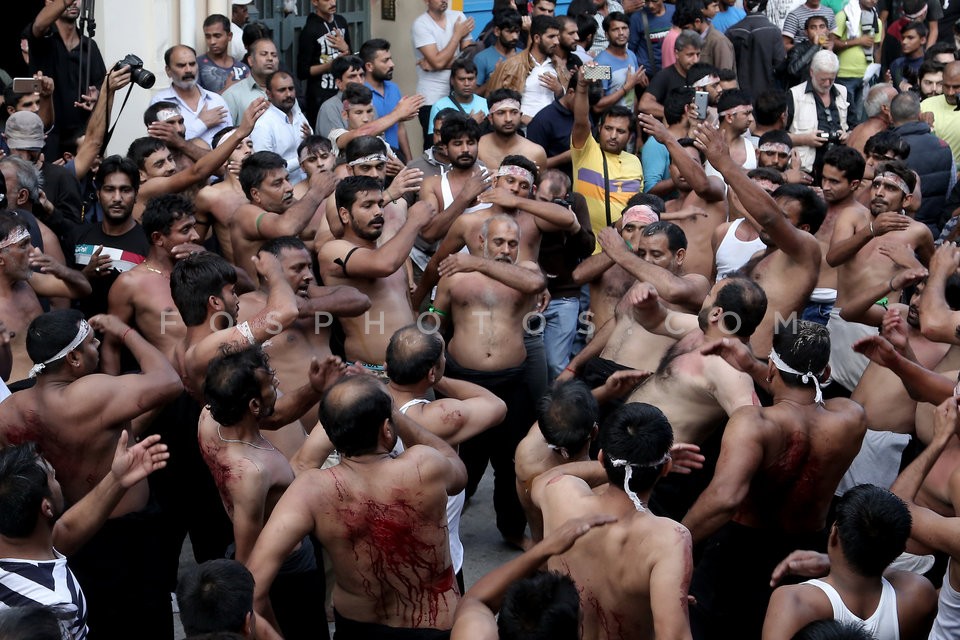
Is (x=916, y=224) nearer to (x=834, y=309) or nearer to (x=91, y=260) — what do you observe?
(x=834, y=309)

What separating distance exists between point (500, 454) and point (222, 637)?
3.84 metres

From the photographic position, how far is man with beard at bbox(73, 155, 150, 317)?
673 cm

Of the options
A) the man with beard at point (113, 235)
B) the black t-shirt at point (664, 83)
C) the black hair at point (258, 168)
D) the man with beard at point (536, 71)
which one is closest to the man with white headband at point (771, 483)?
the black hair at point (258, 168)

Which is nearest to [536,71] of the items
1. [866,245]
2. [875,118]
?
[875,118]

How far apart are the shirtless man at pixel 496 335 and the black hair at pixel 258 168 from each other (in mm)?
1212

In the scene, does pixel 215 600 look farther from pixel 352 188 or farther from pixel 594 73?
pixel 594 73

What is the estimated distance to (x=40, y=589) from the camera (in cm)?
360

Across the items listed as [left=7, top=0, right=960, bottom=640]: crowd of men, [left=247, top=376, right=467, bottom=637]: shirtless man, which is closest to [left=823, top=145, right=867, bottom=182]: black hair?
[left=7, top=0, right=960, bottom=640]: crowd of men

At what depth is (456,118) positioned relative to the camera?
25.5 ft

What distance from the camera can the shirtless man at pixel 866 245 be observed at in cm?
670

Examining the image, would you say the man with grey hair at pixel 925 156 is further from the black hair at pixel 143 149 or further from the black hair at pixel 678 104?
the black hair at pixel 143 149

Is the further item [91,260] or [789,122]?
[789,122]

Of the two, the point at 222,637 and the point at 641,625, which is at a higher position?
the point at 222,637

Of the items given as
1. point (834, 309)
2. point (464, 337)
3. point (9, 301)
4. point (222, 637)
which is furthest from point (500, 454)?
point (222, 637)
